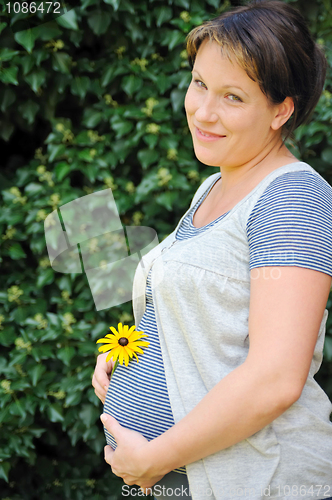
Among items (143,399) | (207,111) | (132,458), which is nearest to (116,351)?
(143,399)

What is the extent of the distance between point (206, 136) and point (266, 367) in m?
0.59

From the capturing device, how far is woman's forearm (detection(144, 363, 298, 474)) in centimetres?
84

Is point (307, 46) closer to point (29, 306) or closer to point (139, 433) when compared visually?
point (139, 433)

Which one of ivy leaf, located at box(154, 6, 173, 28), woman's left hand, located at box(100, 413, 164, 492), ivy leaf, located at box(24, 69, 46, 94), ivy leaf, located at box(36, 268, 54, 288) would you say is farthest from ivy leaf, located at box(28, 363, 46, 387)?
ivy leaf, located at box(154, 6, 173, 28)

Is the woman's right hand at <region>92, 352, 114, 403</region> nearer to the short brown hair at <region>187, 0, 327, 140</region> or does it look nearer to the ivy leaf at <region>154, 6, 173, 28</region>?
the short brown hair at <region>187, 0, 327, 140</region>

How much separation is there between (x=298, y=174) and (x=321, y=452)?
62 centimetres

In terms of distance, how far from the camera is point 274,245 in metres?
0.85

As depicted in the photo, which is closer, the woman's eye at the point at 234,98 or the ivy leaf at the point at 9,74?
the woman's eye at the point at 234,98

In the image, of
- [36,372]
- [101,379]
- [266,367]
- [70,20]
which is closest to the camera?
[266,367]

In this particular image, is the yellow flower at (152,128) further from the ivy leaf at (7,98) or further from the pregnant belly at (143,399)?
the pregnant belly at (143,399)

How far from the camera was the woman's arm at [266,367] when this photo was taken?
2.69 feet

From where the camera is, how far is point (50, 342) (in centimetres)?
200

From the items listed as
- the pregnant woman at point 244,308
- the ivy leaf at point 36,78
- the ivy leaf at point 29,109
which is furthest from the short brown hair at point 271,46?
the ivy leaf at point 29,109

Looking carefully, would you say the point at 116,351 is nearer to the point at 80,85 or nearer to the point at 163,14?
the point at 80,85
